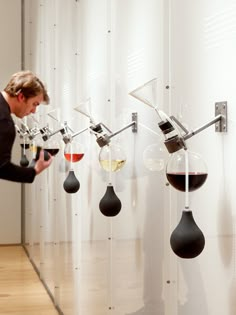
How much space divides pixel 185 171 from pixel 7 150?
4.22ft

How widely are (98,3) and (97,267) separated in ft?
4.85

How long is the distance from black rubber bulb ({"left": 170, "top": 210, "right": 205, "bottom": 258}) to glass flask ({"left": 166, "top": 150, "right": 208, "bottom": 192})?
90 millimetres

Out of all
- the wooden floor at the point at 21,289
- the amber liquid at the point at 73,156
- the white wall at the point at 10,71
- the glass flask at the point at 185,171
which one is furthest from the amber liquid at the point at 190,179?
the white wall at the point at 10,71

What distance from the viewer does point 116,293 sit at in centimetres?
293

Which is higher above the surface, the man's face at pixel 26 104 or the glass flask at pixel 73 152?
the man's face at pixel 26 104

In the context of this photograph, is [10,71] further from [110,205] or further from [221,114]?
[221,114]

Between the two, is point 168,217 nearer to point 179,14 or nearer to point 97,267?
point 179,14

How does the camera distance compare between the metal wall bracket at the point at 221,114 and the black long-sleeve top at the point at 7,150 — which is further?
the black long-sleeve top at the point at 7,150

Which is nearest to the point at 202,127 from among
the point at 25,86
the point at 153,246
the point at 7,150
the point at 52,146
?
the point at 153,246

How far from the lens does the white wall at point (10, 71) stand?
730 centimetres

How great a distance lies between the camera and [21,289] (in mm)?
5348

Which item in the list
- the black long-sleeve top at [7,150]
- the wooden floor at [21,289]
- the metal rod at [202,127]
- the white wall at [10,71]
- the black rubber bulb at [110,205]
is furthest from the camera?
the white wall at [10,71]

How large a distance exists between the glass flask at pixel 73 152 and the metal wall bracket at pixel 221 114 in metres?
1.63

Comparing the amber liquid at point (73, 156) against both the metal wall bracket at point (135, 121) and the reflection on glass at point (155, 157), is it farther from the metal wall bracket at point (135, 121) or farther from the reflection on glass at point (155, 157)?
the reflection on glass at point (155, 157)
